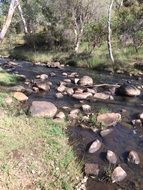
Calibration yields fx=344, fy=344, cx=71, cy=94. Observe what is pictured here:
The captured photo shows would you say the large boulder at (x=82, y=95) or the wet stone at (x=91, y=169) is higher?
the wet stone at (x=91, y=169)

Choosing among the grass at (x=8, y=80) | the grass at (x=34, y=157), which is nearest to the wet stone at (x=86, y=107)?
the grass at (x=34, y=157)

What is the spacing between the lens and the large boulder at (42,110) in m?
11.9

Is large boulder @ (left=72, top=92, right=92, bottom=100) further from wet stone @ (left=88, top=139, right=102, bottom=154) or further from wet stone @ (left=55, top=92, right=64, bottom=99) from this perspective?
wet stone @ (left=88, top=139, right=102, bottom=154)

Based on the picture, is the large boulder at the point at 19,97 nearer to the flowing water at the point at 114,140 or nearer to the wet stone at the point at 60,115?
the flowing water at the point at 114,140

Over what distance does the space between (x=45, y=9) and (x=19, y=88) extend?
2863cm

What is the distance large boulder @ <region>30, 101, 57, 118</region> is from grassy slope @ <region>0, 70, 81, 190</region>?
2.63 feet

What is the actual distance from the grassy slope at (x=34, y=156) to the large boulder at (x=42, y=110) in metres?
0.80

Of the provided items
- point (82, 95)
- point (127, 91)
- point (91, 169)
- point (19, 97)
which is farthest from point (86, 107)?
point (91, 169)

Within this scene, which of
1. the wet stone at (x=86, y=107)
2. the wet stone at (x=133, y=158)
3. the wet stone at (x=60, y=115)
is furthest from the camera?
the wet stone at (x=86, y=107)

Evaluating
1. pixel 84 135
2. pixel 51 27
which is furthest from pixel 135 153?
pixel 51 27

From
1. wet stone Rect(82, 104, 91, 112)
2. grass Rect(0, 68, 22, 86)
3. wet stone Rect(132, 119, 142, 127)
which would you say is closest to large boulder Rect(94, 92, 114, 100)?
wet stone Rect(82, 104, 91, 112)

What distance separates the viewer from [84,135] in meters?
11.3

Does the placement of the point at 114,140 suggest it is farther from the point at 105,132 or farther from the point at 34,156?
the point at 34,156

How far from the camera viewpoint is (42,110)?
40.1 feet
